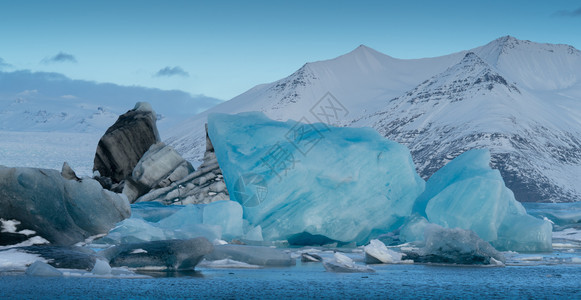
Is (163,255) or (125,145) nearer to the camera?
(163,255)

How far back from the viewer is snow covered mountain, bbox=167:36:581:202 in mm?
92062

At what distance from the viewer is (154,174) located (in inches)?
928

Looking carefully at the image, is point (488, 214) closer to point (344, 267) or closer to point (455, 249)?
point (455, 249)

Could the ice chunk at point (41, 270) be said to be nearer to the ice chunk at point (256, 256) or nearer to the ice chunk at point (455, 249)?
the ice chunk at point (256, 256)

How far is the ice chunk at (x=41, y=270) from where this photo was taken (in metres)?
8.06

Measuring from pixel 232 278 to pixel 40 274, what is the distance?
2.26 m

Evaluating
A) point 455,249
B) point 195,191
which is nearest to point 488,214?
point 455,249

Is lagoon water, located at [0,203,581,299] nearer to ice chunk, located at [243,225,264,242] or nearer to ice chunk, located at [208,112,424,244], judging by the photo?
ice chunk, located at [243,225,264,242]

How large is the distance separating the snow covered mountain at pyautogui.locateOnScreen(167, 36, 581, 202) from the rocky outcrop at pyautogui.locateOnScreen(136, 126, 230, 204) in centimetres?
4002

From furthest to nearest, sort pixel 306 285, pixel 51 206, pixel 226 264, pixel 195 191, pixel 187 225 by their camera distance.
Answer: pixel 195 191
pixel 187 225
pixel 51 206
pixel 226 264
pixel 306 285

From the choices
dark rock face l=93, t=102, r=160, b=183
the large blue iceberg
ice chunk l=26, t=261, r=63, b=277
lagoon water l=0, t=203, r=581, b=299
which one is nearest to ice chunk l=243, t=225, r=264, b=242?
the large blue iceberg

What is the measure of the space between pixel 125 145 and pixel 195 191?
504 cm

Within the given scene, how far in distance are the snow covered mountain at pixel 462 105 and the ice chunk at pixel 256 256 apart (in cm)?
5226

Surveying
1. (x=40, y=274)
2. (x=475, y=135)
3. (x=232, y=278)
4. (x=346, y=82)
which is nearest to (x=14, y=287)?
(x=40, y=274)
